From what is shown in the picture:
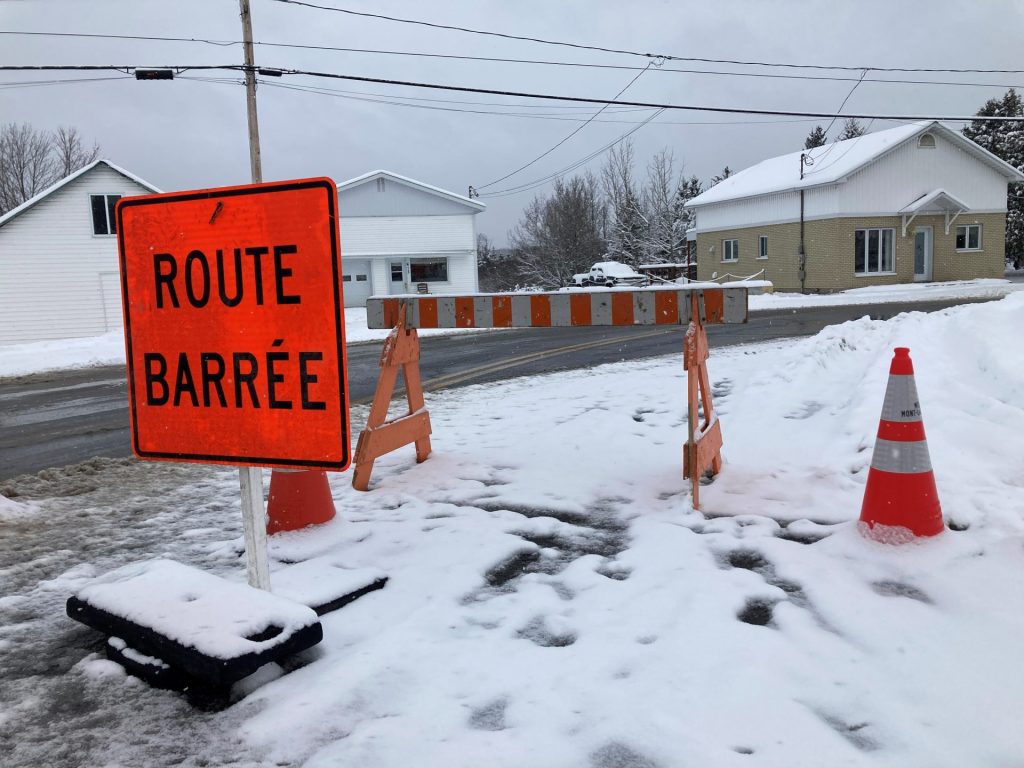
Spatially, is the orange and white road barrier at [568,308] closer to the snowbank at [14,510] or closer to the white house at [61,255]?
the snowbank at [14,510]

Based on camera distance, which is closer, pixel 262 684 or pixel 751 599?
pixel 262 684

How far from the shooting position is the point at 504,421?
299 inches

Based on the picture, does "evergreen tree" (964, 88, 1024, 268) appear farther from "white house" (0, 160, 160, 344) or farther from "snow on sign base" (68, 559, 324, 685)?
"snow on sign base" (68, 559, 324, 685)

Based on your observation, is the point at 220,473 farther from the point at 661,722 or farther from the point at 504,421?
the point at 661,722

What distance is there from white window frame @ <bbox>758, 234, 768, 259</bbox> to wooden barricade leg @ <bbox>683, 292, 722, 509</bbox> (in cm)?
3454

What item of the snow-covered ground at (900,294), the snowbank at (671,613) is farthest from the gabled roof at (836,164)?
the snowbank at (671,613)

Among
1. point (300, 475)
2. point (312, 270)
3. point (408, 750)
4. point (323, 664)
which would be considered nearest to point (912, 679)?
point (408, 750)

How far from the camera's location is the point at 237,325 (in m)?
2.79

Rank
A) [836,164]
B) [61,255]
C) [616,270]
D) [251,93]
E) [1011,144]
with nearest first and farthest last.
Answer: [251,93], [61,255], [836,164], [616,270], [1011,144]

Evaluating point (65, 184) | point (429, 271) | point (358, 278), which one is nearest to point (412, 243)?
point (429, 271)

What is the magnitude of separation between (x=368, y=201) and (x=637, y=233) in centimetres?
2791

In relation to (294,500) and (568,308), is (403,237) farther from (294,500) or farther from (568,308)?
(294,500)

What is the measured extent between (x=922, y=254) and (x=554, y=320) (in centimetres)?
3532

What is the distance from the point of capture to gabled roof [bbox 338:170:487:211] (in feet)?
126
